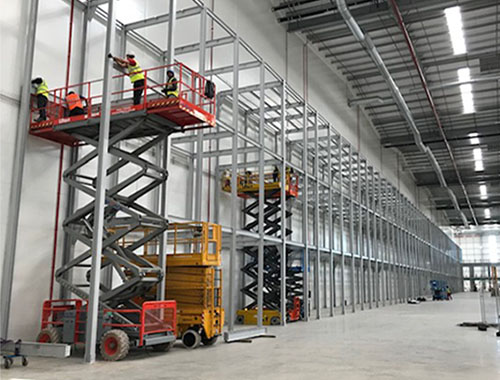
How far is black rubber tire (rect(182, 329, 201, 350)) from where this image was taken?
43.1ft

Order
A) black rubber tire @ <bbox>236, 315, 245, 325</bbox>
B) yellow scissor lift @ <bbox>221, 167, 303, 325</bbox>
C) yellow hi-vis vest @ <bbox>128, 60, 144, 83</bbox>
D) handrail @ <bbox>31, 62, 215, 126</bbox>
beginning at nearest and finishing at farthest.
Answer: handrail @ <bbox>31, 62, 215, 126</bbox> < yellow hi-vis vest @ <bbox>128, 60, 144, 83</bbox> < black rubber tire @ <bbox>236, 315, 245, 325</bbox> < yellow scissor lift @ <bbox>221, 167, 303, 325</bbox>

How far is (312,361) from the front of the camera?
1116 cm

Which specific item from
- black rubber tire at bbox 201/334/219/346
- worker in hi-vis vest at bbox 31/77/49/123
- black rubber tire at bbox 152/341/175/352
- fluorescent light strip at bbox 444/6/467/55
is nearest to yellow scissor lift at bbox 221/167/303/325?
black rubber tire at bbox 201/334/219/346

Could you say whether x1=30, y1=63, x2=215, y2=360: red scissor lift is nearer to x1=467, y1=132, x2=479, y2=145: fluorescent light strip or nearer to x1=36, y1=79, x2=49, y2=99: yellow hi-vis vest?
x1=36, y1=79, x2=49, y2=99: yellow hi-vis vest

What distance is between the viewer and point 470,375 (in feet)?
31.4

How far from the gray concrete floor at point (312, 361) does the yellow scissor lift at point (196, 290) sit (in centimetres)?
49

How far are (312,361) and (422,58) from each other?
2757cm

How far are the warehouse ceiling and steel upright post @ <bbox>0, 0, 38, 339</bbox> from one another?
55.4ft

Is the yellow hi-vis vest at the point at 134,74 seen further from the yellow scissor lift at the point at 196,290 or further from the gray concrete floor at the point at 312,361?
the gray concrete floor at the point at 312,361

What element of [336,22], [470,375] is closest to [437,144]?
[336,22]

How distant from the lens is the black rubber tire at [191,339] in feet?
43.1

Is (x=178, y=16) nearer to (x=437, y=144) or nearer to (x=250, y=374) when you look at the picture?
(x=250, y=374)

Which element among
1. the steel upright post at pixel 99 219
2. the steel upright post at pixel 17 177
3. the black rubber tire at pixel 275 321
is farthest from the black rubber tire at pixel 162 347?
the black rubber tire at pixel 275 321

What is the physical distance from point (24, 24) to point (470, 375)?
43.9ft
